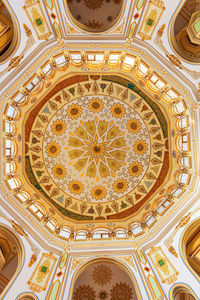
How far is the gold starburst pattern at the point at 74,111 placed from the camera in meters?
17.8

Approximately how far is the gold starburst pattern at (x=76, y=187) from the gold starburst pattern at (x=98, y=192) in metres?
1.11

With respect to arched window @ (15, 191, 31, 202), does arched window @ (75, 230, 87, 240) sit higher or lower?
lower

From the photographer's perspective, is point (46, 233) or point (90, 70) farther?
point (90, 70)

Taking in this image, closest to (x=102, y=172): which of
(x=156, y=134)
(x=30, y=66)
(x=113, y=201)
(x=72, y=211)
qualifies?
(x=113, y=201)

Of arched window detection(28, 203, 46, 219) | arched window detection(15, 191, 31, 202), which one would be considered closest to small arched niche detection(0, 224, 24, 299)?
arched window detection(15, 191, 31, 202)

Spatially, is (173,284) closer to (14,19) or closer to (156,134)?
(156,134)

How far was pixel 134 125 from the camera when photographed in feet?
59.2

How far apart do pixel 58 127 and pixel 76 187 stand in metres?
A: 5.38

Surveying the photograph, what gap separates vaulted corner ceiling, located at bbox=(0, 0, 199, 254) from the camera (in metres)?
11.5

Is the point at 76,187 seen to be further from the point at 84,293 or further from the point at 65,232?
the point at 84,293

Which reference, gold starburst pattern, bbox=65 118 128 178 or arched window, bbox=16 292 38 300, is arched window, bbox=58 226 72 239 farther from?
gold starburst pattern, bbox=65 118 128 178

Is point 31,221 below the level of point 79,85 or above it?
below

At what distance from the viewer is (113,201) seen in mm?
18328

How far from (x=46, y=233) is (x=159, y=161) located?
9.79 m
